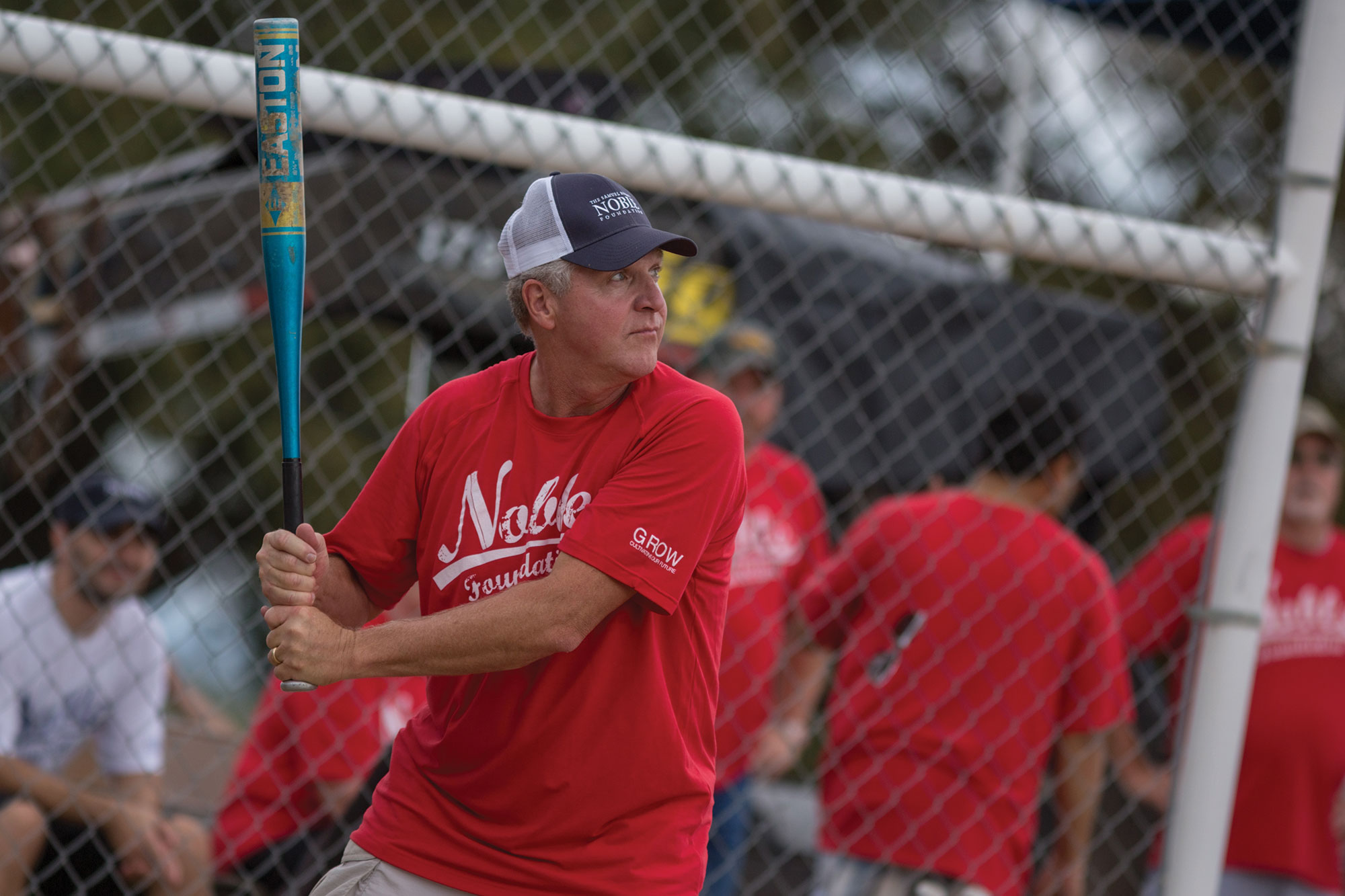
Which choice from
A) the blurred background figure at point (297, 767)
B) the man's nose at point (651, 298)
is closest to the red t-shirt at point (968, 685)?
the blurred background figure at point (297, 767)

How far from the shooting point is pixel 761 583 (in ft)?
14.0

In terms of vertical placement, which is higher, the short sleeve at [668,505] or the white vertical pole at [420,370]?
the white vertical pole at [420,370]

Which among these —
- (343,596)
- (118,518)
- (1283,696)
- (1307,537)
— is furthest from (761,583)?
(343,596)

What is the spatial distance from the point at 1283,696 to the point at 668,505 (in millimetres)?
2922

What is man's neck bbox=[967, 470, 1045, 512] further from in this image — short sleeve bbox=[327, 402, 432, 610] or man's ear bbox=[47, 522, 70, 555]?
man's ear bbox=[47, 522, 70, 555]

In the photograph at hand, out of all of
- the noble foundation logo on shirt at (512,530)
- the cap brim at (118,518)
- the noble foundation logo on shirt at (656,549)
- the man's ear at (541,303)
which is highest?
the man's ear at (541,303)

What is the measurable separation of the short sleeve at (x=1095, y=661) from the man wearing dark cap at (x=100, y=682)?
2.46m

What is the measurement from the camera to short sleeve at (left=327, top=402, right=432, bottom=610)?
2.21 metres

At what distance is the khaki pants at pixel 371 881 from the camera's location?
6.90 ft

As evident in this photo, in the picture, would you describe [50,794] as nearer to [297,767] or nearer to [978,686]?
[297,767]

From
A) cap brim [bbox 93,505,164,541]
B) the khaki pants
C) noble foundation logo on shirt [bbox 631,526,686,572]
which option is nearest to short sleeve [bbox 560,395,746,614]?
noble foundation logo on shirt [bbox 631,526,686,572]

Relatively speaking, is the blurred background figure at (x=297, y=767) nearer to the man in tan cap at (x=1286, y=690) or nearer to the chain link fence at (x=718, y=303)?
the chain link fence at (x=718, y=303)

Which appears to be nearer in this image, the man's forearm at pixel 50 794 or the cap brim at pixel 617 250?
the cap brim at pixel 617 250

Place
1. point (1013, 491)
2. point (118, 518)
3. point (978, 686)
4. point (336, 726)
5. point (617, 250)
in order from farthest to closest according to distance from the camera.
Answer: point (336, 726), point (118, 518), point (1013, 491), point (978, 686), point (617, 250)
